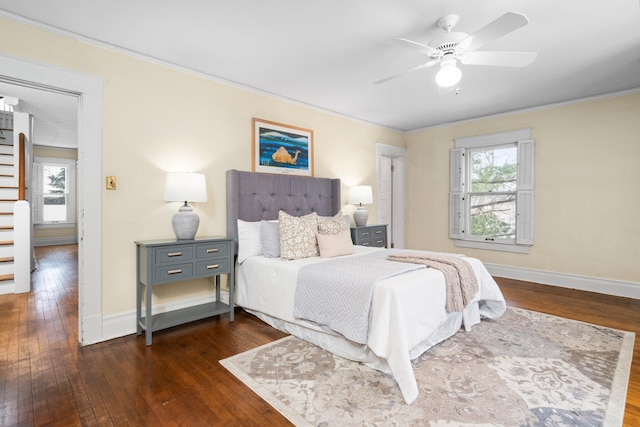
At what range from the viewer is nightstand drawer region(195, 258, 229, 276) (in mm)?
2898

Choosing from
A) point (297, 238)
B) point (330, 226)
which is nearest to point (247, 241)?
point (297, 238)

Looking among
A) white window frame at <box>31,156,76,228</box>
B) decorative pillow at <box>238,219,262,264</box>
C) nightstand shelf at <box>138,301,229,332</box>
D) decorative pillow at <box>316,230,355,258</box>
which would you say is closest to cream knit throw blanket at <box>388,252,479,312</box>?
decorative pillow at <box>316,230,355,258</box>

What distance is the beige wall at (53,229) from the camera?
794 cm

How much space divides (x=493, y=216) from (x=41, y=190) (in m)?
10.2

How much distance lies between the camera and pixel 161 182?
3070 mm

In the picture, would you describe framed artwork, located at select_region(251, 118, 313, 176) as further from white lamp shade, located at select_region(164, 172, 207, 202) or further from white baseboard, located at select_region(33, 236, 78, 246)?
white baseboard, located at select_region(33, 236, 78, 246)

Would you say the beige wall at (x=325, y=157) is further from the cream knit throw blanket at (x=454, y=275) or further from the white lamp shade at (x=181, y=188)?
the cream knit throw blanket at (x=454, y=275)

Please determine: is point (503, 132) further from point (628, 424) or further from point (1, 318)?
point (1, 318)

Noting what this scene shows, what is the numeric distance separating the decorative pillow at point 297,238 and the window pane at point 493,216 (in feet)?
10.5

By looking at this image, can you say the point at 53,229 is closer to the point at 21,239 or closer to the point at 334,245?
the point at 21,239

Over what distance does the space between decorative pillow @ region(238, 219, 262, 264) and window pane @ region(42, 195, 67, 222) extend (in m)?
7.79

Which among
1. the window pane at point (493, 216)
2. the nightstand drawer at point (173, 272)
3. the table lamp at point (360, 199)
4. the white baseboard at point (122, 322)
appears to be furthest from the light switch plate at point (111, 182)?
the window pane at point (493, 216)

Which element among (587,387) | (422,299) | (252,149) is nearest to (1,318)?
(252,149)

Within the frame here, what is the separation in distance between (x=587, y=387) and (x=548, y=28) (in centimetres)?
256
